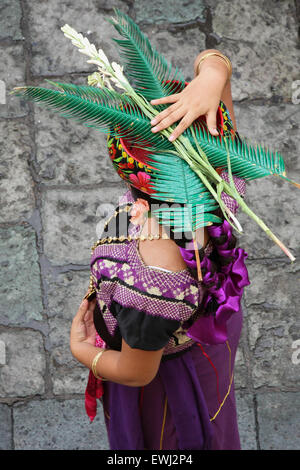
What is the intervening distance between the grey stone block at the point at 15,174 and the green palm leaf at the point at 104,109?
152 centimetres

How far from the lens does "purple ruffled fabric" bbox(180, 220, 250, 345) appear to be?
4.34ft

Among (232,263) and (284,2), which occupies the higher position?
(284,2)

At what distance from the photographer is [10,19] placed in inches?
107

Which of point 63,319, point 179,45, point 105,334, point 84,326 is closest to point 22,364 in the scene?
point 63,319

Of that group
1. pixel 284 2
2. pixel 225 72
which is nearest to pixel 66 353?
pixel 225 72

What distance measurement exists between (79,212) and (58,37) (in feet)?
2.94

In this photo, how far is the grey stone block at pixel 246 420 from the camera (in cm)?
276

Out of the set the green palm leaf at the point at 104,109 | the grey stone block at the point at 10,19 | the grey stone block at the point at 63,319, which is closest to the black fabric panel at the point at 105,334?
the green palm leaf at the point at 104,109

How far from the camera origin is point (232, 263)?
1366mm

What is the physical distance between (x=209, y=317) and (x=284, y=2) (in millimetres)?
2101

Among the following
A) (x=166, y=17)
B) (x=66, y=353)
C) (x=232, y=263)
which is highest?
(x=166, y=17)

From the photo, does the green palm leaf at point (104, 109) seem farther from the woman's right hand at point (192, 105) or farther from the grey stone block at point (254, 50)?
the grey stone block at point (254, 50)
